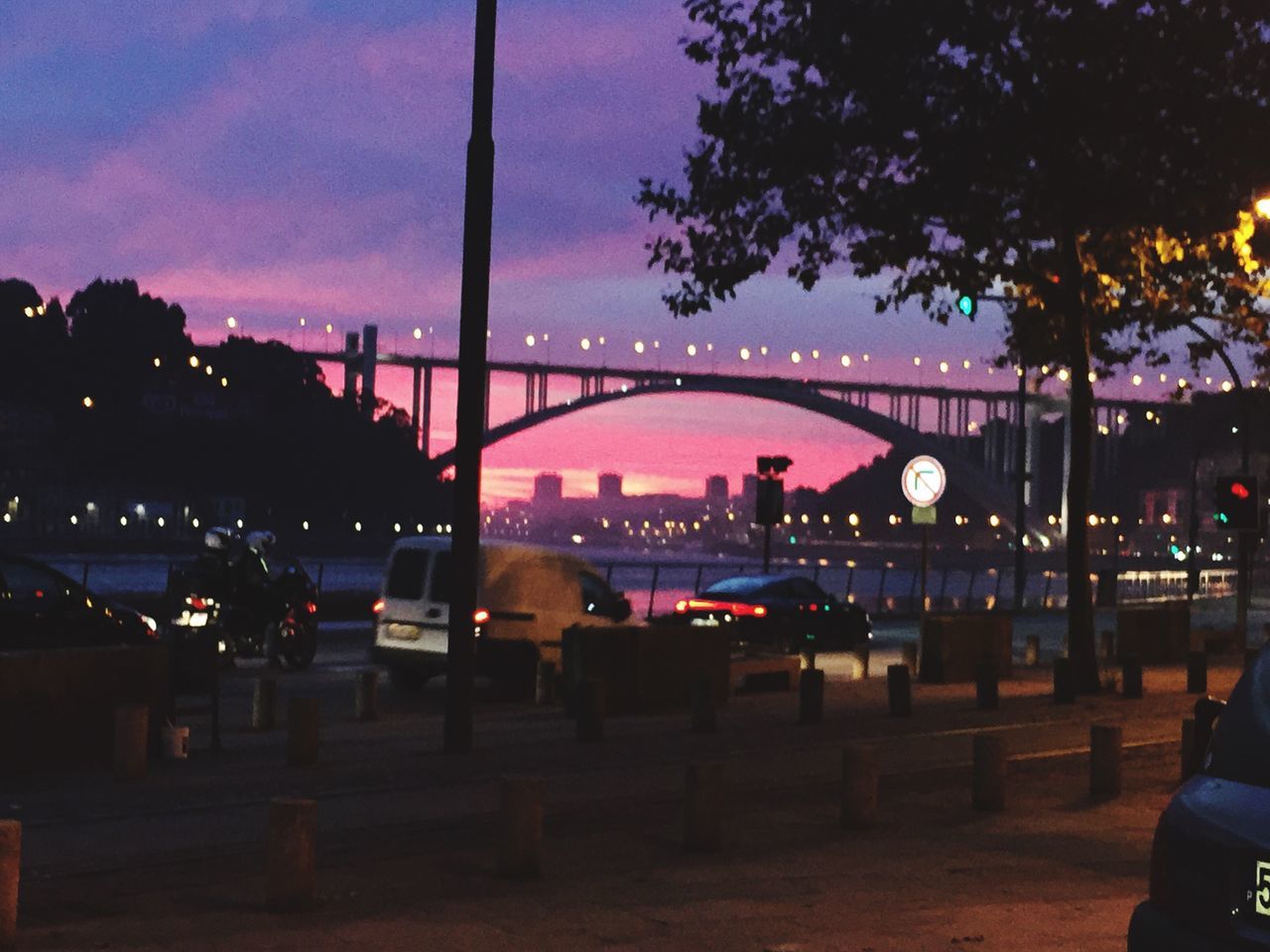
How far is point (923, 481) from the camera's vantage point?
2583 cm

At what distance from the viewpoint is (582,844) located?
461 inches

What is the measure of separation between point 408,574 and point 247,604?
14.5ft

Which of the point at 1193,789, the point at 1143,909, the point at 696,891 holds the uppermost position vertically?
the point at 1193,789

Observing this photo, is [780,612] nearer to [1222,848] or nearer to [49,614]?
[49,614]

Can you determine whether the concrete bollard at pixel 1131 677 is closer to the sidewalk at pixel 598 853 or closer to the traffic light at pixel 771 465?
the sidewalk at pixel 598 853

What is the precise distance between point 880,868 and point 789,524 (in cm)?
14950

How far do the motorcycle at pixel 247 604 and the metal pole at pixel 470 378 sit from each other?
34.4ft

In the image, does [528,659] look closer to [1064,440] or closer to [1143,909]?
[1143,909]

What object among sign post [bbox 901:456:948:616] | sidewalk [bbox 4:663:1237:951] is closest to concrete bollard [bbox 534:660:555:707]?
sidewalk [bbox 4:663:1237:951]

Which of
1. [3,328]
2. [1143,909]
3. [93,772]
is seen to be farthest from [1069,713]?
[3,328]

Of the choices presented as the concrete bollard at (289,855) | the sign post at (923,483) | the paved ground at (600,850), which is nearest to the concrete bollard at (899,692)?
the paved ground at (600,850)

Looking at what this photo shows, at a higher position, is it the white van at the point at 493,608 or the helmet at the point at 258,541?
the helmet at the point at 258,541

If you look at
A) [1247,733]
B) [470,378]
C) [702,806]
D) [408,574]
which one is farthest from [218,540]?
[1247,733]

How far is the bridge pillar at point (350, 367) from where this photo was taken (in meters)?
115
